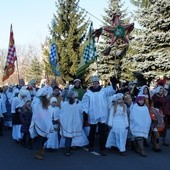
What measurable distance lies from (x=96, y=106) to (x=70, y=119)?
804mm

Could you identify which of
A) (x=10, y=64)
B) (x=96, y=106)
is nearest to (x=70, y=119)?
(x=96, y=106)

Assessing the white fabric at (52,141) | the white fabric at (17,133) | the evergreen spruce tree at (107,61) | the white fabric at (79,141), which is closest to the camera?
the white fabric at (52,141)

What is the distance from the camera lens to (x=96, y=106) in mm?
11594

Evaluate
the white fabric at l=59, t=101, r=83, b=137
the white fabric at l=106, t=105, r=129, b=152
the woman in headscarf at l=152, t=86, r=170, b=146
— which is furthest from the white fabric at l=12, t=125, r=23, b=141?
the woman in headscarf at l=152, t=86, r=170, b=146

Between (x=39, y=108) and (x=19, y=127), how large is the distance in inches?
110

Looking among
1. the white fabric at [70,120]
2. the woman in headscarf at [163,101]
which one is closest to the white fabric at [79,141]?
the white fabric at [70,120]

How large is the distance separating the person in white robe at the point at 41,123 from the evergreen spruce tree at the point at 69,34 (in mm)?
27999

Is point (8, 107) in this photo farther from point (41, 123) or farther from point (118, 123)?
point (118, 123)

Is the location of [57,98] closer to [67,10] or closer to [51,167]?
[51,167]

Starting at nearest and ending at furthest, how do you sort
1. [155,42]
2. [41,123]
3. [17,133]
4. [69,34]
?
[41,123] → [17,133] → [155,42] → [69,34]

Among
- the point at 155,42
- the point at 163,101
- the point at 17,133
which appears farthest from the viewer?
the point at 155,42

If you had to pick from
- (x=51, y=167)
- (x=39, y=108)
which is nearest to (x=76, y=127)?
(x=39, y=108)

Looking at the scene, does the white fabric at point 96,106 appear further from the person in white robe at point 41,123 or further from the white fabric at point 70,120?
the person in white robe at point 41,123

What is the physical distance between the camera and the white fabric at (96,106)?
11.5m
